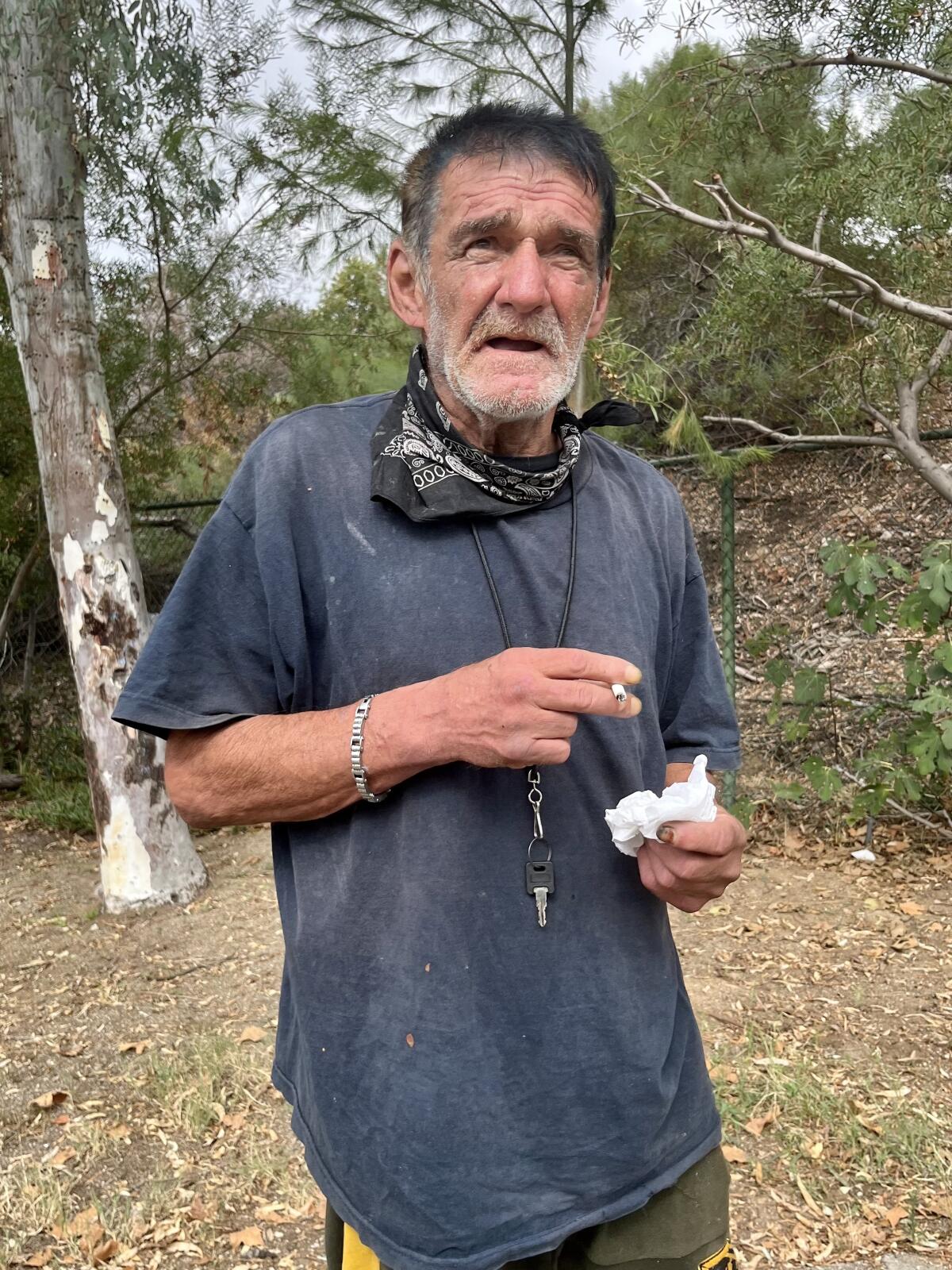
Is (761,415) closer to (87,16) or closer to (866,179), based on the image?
(866,179)

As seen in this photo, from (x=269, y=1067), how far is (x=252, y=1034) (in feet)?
1.05

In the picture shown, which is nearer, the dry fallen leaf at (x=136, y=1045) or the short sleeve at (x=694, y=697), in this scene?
the short sleeve at (x=694, y=697)

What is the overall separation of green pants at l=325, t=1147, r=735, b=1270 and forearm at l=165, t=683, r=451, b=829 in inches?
24.9

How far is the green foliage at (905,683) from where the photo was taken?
4625mm

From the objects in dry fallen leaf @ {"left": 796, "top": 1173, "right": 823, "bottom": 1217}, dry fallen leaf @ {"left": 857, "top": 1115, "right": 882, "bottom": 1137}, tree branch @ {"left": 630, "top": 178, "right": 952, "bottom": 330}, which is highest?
tree branch @ {"left": 630, "top": 178, "right": 952, "bottom": 330}

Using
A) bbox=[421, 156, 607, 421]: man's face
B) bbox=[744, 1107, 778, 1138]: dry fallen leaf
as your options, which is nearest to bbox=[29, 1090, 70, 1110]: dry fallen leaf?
bbox=[744, 1107, 778, 1138]: dry fallen leaf

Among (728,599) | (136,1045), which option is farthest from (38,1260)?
(728,599)

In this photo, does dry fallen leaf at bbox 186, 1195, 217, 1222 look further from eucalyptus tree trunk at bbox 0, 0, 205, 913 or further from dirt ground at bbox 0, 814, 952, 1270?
eucalyptus tree trunk at bbox 0, 0, 205, 913

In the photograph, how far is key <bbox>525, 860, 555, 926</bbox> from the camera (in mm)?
1363

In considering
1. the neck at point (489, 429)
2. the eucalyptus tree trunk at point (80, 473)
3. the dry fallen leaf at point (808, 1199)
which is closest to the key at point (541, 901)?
the neck at point (489, 429)

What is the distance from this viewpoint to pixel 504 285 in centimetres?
149

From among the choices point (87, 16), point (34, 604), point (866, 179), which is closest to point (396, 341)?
point (34, 604)

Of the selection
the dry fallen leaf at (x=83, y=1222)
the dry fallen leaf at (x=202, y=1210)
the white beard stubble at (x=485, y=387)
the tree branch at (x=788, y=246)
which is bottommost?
the dry fallen leaf at (x=202, y=1210)

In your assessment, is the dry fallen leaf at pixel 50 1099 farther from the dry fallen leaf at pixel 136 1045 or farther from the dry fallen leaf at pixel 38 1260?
the dry fallen leaf at pixel 38 1260
